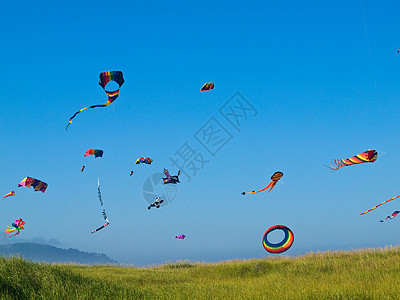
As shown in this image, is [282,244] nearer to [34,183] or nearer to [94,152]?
[94,152]

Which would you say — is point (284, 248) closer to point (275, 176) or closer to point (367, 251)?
point (275, 176)

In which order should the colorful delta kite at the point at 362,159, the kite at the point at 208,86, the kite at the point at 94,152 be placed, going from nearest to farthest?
the colorful delta kite at the point at 362,159 < the kite at the point at 208,86 < the kite at the point at 94,152

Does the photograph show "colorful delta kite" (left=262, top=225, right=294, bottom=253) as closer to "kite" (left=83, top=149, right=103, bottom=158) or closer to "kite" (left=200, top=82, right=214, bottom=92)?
"kite" (left=200, top=82, right=214, bottom=92)

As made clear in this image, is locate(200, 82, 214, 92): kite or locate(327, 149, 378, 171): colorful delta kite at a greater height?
locate(200, 82, 214, 92): kite

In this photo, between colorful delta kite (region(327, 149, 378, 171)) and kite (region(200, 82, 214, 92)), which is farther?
kite (region(200, 82, 214, 92))

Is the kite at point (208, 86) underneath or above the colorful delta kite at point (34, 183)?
above

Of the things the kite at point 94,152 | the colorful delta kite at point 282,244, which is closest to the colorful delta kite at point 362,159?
the colorful delta kite at point 282,244

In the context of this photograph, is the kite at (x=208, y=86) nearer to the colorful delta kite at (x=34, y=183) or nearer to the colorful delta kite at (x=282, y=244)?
the colorful delta kite at (x=282, y=244)

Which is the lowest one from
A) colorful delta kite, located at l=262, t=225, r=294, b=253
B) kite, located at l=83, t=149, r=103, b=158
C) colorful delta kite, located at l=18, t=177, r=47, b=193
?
colorful delta kite, located at l=262, t=225, r=294, b=253

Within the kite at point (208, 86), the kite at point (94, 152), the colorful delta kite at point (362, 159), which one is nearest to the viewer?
the colorful delta kite at point (362, 159)

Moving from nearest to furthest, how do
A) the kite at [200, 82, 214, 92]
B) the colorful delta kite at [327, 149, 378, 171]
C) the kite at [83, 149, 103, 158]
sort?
the colorful delta kite at [327, 149, 378, 171]
the kite at [200, 82, 214, 92]
the kite at [83, 149, 103, 158]

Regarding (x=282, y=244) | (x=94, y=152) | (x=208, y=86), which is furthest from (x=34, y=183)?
(x=282, y=244)

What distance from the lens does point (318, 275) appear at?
19.0 metres

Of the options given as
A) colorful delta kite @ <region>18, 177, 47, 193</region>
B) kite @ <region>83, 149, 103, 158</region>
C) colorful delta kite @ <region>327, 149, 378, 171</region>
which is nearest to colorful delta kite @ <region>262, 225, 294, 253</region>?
colorful delta kite @ <region>327, 149, 378, 171</region>
